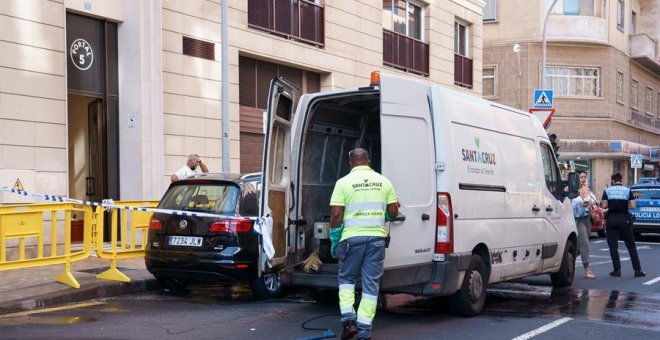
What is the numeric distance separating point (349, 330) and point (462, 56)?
65.2 feet

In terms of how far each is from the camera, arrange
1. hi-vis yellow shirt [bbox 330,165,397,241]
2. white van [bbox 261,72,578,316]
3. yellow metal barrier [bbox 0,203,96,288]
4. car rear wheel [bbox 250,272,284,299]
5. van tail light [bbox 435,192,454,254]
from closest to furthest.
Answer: hi-vis yellow shirt [bbox 330,165,397,241] → white van [bbox 261,72,578,316] → van tail light [bbox 435,192,454,254] → yellow metal barrier [bbox 0,203,96,288] → car rear wheel [bbox 250,272,284,299]

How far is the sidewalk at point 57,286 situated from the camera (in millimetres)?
8539

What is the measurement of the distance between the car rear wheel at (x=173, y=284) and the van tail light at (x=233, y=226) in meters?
1.32

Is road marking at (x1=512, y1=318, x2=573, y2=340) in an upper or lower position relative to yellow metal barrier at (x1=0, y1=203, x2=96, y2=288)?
lower

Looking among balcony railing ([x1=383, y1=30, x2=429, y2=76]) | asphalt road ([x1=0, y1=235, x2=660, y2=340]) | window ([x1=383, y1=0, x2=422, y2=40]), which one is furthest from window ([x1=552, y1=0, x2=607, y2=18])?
asphalt road ([x1=0, y1=235, x2=660, y2=340])

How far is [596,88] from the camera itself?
1403 inches

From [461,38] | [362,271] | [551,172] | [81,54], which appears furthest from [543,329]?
[461,38]

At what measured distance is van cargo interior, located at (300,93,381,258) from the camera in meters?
8.30

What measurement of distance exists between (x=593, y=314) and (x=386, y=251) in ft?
8.88

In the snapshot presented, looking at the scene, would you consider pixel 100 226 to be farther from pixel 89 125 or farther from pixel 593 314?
pixel 593 314

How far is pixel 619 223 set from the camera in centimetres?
1192

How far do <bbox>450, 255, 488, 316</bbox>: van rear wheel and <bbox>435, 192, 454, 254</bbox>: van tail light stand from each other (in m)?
0.51

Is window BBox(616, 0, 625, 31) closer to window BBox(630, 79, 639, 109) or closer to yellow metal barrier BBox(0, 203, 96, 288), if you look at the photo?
window BBox(630, 79, 639, 109)

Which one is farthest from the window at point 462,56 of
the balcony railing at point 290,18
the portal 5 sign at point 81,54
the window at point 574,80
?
the portal 5 sign at point 81,54
